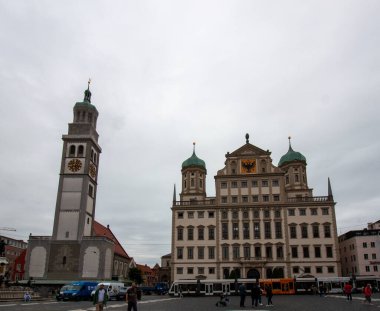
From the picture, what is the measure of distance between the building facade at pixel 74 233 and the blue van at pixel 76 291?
15.6 metres

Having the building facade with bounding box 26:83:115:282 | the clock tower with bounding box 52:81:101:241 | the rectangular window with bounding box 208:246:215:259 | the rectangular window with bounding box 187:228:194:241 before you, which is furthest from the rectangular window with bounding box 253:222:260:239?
the clock tower with bounding box 52:81:101:241

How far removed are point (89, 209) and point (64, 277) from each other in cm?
1069

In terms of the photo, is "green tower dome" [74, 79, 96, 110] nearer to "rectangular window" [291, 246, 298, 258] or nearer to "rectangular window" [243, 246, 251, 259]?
A: "rectangular window" [243, 246, 251, 259]

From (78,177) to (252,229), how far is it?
30.1 metres

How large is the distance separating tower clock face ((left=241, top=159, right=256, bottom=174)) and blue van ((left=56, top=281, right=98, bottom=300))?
36.6 m

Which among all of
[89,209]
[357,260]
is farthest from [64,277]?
[357,260]

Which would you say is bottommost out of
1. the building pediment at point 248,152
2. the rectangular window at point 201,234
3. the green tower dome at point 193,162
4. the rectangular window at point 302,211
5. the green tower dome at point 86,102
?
the rectangular window at point 201,234

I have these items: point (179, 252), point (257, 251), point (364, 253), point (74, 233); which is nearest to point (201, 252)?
point (179, 252)

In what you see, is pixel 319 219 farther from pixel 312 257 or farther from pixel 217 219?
pixel 217 219

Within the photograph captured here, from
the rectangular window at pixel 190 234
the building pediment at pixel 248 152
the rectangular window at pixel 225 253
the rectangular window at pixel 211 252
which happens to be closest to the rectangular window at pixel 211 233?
the rectangular window at pixel 211 252

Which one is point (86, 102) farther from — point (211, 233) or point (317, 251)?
point (317, 251)

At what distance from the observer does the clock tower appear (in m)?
59.5

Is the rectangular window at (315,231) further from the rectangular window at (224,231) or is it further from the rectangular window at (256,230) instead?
the rectangular window at (224,231)

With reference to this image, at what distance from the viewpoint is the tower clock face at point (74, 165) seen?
62.4m
